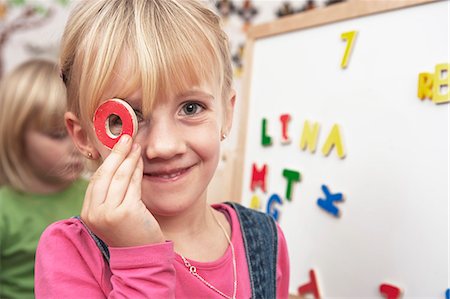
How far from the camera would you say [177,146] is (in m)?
0.74

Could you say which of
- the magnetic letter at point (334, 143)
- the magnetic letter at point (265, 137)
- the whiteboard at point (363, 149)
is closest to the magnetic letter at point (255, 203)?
the whiteboard at point (363, 149)

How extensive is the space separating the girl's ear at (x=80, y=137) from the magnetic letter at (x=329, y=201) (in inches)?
17.8

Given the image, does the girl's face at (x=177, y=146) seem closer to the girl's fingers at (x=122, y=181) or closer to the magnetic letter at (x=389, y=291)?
the girl's fingers at (x=122, y=181)

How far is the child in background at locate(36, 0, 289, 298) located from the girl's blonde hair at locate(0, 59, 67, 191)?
78cm

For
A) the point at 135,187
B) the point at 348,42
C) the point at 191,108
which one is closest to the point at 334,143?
the point at 348,42

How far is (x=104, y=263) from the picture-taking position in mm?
771

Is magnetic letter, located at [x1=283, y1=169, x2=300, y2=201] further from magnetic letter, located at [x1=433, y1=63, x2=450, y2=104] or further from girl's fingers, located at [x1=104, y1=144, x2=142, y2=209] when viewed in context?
girl's fingers, located at [x1=104, y1=144, x2=142, y2=209]

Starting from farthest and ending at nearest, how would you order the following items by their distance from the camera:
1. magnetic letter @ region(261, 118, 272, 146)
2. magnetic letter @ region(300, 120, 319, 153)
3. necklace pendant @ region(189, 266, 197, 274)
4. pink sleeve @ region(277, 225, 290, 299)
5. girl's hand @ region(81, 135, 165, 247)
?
magnetic letter @ region(261, 118, 272, 146) < magnetic letter @ region(300, 120, 319, 153) < pink sleeve @ region(277, 225, 290, 299) < necklace pendant @ region(189, 266, 197, 274) < girl's hand @ region(81, 135, 165, 247)

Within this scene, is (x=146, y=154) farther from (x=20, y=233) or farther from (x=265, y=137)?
(x=20, y=233)

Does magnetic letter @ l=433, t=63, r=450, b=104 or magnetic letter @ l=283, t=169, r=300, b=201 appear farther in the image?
magnetic letter @ l=283, t=169, r=300, b=201

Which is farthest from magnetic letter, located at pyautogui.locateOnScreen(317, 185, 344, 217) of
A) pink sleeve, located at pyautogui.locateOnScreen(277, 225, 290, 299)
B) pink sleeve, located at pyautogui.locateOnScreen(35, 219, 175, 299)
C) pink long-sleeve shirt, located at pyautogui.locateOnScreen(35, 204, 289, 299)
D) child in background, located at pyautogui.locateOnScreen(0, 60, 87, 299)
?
child in background, located at pyautogui.locateOnScreen(0, 60, 87, 299)

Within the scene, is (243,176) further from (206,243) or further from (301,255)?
(206,243)

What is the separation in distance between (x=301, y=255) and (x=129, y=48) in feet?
1.96

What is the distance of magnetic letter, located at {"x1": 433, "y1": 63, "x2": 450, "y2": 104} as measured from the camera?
871 mm
